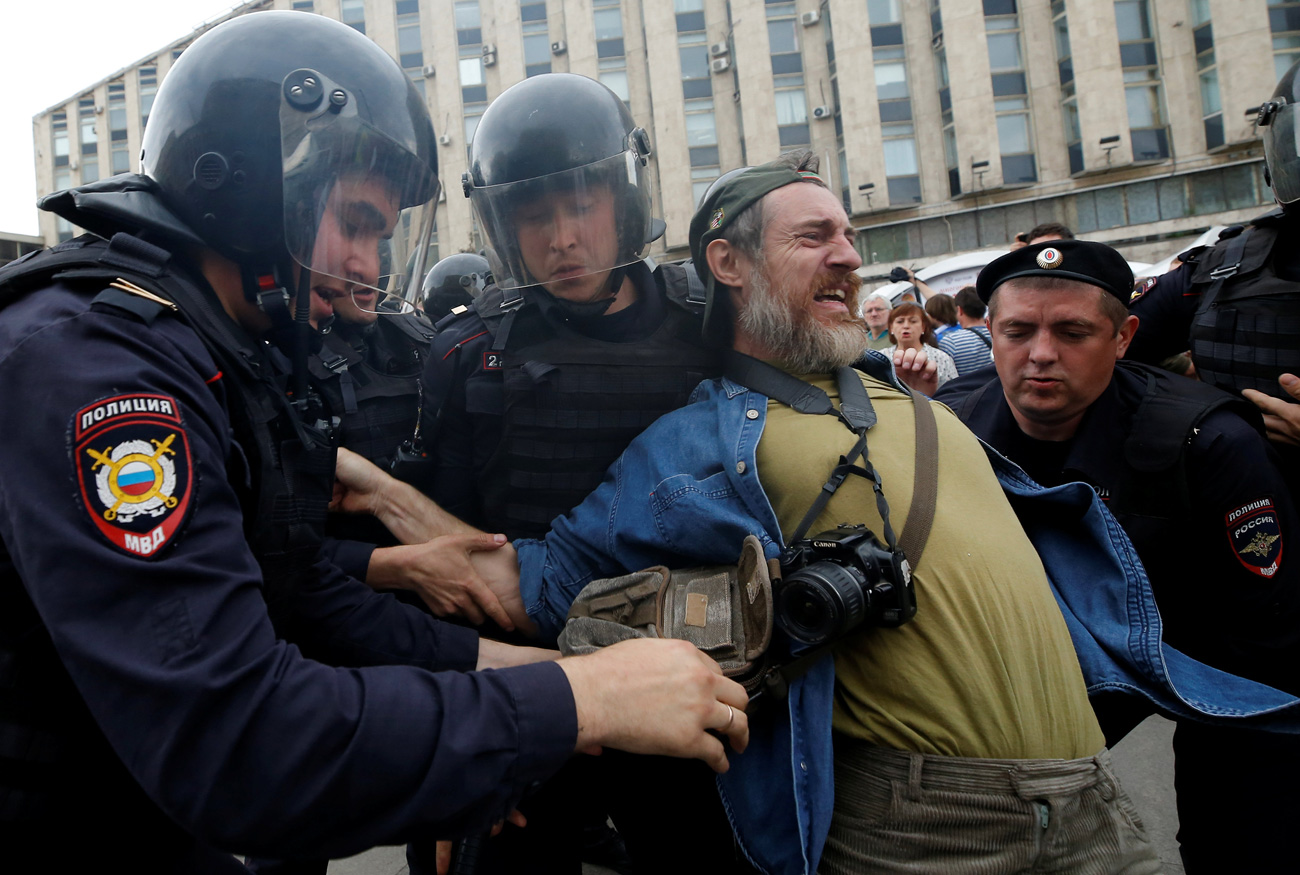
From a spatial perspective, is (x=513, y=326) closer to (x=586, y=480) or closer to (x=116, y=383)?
(x=586, y=480)

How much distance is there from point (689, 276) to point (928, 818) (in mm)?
1458

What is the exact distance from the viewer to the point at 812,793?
149 centimetres

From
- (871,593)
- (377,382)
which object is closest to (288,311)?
(871,593)

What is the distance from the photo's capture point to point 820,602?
137cm

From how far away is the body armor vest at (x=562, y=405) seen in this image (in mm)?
1938

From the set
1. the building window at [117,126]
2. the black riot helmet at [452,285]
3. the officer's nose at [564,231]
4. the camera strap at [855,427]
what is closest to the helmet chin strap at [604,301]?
the officer's nose at [564,231]

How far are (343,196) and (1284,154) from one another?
325 centimetres

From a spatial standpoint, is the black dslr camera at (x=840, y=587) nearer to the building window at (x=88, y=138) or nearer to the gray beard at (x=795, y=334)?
the gray beard at (x=795, y=334)

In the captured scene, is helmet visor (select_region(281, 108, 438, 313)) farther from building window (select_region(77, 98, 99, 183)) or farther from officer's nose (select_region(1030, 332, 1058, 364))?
building window (select_region(77, 98, 99, 183))

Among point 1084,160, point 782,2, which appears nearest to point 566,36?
point 782,2

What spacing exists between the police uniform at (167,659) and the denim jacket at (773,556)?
66 cm

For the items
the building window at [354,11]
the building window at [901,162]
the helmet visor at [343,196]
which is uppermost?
the building window at [354,11]

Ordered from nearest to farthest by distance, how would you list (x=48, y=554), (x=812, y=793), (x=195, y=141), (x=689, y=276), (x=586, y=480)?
1. (x=48, y=554)
2. (x=195, y=141)
3. (x=812, y=793)
4. (x=586, y=480)
5. (x=689, y=276)

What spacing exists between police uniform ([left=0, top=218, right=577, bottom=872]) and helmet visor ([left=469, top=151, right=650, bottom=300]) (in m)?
1.02
